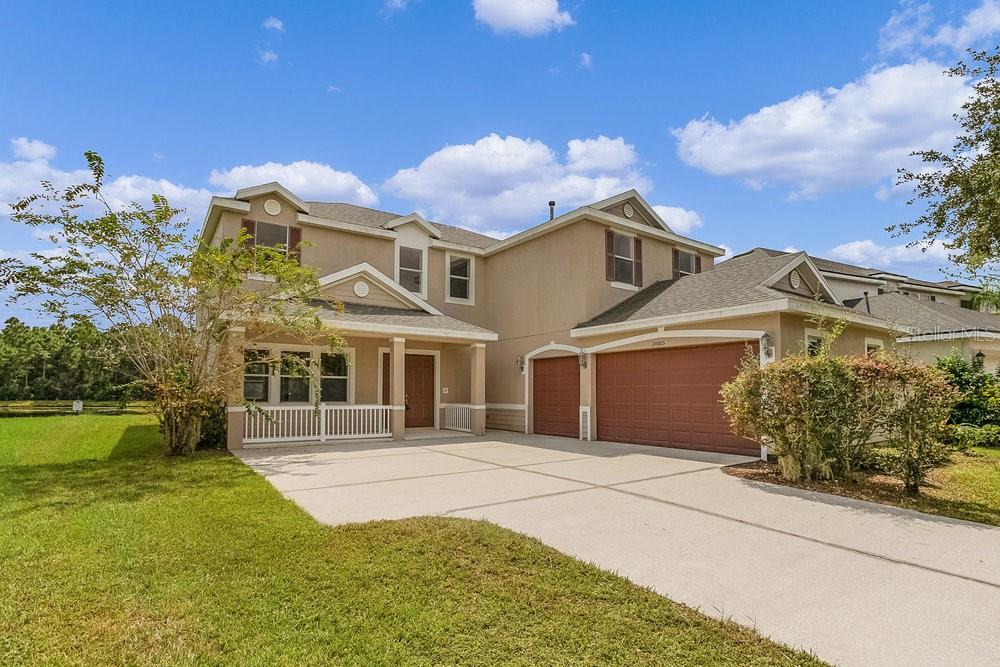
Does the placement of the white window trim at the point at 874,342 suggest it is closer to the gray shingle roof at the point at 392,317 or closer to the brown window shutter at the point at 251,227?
the gray shingle roof at the point at 392,317

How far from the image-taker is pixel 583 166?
17.8 m

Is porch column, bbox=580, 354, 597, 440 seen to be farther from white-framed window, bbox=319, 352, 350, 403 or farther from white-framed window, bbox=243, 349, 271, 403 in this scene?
white-framed window, bbox=243, 349, 271, 403

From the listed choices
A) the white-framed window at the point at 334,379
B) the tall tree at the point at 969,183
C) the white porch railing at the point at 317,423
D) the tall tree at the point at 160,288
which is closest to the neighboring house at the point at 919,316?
the tall tree at the point at 969,183

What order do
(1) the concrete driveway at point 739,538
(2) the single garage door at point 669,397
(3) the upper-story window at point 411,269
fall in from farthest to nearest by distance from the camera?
(3) the upper-story window at point 411,269 < (2) the single garage door at point 669,397 < (1) the concrete driveway at point 739,538

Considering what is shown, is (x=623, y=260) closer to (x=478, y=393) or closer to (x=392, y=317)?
(x=478, y=393)

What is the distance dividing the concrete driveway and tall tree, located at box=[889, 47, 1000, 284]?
273 inches

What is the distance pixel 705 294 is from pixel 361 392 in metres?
9.51

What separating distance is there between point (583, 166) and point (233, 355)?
40.7ft

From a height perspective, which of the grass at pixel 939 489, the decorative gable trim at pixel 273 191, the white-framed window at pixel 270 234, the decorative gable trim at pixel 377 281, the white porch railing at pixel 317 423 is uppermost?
the decorative gable trim at pixel 273 191

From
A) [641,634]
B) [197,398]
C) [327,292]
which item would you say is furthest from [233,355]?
[641,634]

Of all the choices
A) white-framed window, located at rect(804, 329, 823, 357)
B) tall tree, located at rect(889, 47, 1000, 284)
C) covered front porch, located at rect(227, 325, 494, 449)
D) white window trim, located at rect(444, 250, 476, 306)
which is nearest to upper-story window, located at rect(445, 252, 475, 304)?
white window trim, located at rect(444, 250, 476, 306)

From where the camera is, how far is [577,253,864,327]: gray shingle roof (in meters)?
11.3

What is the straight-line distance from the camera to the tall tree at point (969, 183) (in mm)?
10203

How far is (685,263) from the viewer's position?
56.4 ft
